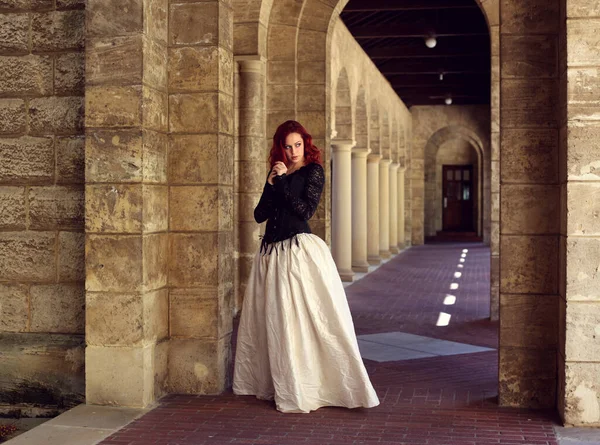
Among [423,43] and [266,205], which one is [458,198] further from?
[266,205]

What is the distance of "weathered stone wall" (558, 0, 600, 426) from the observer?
4.50m

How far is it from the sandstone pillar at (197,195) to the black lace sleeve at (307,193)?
516 mm

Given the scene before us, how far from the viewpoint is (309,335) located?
16.0ft

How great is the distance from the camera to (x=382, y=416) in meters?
4.74

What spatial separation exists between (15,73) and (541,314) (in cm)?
357

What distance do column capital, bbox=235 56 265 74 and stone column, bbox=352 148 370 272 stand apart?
7142 mm

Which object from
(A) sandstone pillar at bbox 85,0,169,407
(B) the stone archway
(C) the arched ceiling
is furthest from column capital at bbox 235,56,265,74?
(B) the stone archway

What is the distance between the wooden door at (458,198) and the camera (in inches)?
1325

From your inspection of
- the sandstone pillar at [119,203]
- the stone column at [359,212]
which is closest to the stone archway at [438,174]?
the stone column at [359,212]

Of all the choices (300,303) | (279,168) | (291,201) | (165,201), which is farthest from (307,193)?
(165,201)

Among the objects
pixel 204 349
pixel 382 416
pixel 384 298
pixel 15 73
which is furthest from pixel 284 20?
pixel 382 416

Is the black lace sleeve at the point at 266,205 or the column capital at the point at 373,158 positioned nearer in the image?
the black lace sleeve at the point at 266,205

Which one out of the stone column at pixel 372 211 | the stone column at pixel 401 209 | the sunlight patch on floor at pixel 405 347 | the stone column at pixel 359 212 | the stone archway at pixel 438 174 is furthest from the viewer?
the stone archway at pixel 438 174

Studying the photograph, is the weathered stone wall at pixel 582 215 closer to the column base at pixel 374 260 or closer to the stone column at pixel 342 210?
the stone column at pixel 342 210
